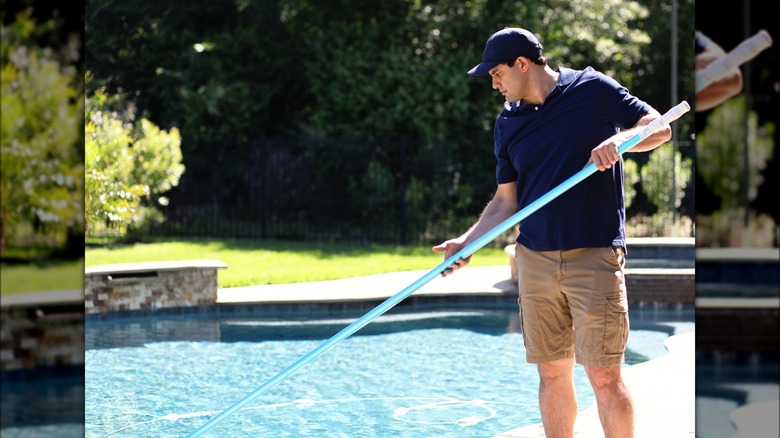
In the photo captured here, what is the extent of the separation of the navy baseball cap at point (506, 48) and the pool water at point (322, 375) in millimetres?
2342

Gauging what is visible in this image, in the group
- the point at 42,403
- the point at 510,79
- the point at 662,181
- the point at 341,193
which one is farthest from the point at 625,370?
the point at 341,193

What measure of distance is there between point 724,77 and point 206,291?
864cm

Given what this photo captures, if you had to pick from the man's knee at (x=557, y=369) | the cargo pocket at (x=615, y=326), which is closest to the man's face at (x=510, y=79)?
the cargo pocket at (x=615, y=326)

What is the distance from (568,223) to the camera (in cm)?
338

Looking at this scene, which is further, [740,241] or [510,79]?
[510,79]

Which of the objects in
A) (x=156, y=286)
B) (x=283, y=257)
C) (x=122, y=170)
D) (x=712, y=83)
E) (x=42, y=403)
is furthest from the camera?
(x=283, y=257)

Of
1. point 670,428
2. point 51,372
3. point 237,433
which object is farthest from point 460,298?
point 51,372

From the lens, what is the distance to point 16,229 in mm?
1651

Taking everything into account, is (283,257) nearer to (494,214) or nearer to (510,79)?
(494,214)

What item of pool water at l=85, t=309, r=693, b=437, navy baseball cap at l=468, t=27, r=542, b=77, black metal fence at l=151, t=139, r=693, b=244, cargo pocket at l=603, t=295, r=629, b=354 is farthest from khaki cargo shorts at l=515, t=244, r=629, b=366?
black metal fence at l=151, t=139, r=693, b=244

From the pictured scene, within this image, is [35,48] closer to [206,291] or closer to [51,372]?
[51,372]

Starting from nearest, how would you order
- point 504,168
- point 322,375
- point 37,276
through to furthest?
point 37,276 → point 504,168 → point 322,375

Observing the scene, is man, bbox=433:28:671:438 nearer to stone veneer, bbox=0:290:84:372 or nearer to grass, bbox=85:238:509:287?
stone veneer, bbox=0:290:84:372

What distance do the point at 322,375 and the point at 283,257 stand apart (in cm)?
678
